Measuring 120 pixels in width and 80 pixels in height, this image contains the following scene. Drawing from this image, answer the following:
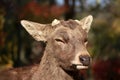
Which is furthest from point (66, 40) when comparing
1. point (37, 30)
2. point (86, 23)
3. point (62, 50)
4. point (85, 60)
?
point (86, 23)

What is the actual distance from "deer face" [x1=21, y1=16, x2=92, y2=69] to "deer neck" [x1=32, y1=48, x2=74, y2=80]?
116mm

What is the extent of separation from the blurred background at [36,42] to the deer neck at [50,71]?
8716 mm

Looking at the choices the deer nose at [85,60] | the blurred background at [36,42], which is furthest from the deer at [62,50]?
the blurred background at [36,42]

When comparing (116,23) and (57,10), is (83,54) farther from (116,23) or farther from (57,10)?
(116,23)

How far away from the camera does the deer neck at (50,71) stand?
395 inches

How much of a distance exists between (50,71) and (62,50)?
0.53 m

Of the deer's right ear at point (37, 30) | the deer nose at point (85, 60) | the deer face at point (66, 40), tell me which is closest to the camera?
the deer nose at point (85, 60)

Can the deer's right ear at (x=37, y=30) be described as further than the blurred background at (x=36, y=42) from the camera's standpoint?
No

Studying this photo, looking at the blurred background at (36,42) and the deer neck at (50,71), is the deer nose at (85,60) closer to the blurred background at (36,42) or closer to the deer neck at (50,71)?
the deer neck at (50,71)

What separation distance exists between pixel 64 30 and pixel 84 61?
2.82ft

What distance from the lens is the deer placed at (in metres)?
9.60

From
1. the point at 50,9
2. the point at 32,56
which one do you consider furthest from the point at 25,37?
the point at 50,9

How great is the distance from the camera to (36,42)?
100ft

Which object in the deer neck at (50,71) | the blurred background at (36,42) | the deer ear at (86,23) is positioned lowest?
the deer neck at (50,71)
